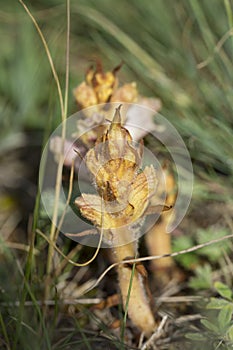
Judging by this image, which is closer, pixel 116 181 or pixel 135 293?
pixel 116 181

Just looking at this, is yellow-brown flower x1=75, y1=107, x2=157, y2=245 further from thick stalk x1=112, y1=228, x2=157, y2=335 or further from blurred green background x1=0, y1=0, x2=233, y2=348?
blurred green background x1=0, y1=0, x2=233, y2=348

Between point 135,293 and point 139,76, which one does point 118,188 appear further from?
point 139,76

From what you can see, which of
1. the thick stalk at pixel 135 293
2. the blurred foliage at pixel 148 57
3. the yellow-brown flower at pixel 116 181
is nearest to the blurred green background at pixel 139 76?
the blurred foliage at pixel 148 57

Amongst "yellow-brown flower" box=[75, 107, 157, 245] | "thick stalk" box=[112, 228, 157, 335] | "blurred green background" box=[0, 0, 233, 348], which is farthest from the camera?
"blurred green background" box=[0, 0, 233, 348]

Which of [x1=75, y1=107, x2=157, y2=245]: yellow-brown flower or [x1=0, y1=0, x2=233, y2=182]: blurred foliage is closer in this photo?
[x1=75, y1=107, x2=157, y2=245]: yellow-brown flower

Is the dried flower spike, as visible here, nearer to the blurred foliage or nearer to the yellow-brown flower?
the yellow-brown flower

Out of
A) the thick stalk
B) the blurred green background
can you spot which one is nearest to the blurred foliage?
the blurred green background

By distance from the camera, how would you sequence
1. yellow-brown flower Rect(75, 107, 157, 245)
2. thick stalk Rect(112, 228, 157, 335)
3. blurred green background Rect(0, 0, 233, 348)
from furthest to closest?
blurred green background Rect(0, 0, 233, 348) → thick stalk Rect(112, 228, 157, 335) → yellow-brown flower Rect(75, 107, 157, 245)

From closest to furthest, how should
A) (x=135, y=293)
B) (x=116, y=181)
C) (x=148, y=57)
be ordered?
(x=116, y=181) → (x=135, y=293) → (x=148, y=57)

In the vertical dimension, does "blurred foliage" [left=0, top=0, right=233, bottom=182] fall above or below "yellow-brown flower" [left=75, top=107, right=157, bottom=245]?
above

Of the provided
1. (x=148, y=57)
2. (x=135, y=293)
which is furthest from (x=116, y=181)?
(x=148, y=57)

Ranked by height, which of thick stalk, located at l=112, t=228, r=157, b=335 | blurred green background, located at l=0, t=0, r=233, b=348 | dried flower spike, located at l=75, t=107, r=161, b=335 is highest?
blurred green background, located at l=0, t=0, r=233, b=348

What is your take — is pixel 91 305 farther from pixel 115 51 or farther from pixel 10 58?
pixel 10 58
